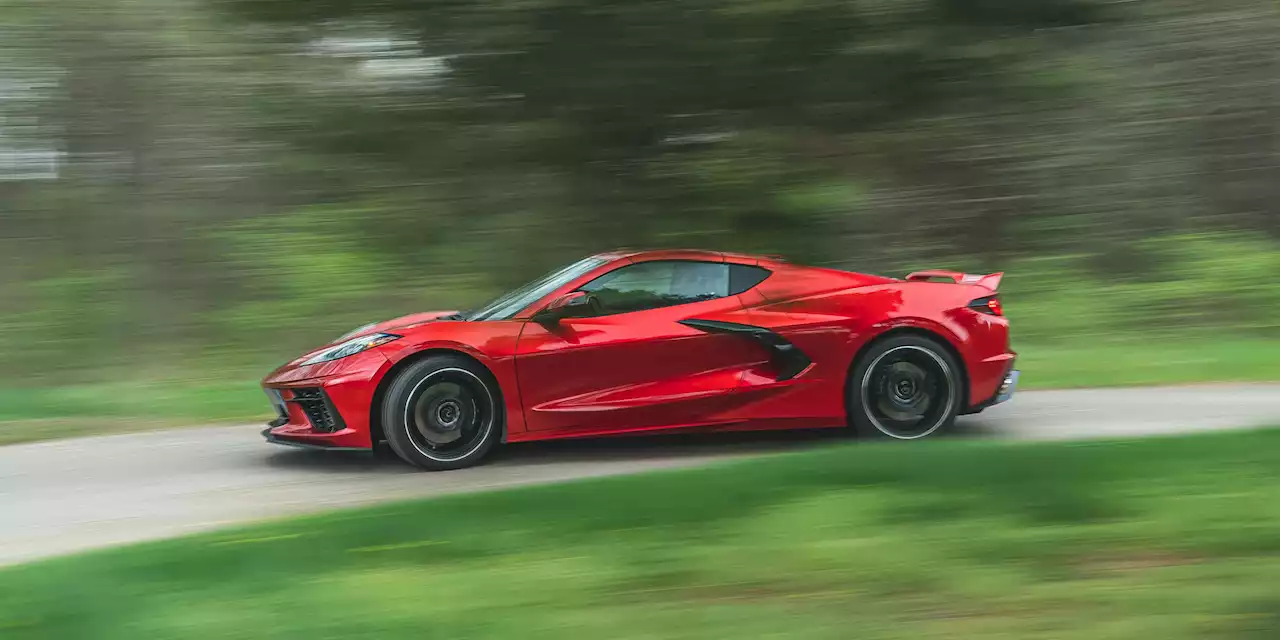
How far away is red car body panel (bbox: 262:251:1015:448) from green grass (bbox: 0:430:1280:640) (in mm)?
1446

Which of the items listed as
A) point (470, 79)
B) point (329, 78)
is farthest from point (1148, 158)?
point (329, 78)

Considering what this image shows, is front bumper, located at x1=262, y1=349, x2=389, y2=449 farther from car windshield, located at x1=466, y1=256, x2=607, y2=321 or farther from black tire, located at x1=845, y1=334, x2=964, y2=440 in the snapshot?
black tire, located at x1=845, y1=334, x2=964, y2=440

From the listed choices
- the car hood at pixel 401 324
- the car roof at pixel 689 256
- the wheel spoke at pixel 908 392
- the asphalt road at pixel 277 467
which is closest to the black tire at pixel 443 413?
the asphalt road at pixel 277 467

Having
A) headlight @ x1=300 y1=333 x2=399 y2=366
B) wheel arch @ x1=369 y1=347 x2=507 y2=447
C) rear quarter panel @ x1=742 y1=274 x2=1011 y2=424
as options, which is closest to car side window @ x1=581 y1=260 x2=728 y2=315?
rear quarter panel @ x1=742 y1=274 x2=1011 y2=424

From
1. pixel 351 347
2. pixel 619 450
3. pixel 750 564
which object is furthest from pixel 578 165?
pixel 750 564

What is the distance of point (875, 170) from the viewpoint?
39.5ft

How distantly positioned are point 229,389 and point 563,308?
4.86m

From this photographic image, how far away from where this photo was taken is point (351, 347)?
262 inches

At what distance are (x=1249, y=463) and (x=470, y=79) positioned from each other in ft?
25.5

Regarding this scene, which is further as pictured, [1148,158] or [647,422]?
[1148,158]

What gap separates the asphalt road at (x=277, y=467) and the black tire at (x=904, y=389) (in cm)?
35

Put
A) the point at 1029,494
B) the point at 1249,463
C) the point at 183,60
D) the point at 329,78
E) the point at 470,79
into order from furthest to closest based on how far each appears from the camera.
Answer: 1. the point at 183,60
2. the point at 329,78
3. the point at 470,79
4. the point at 1249,463
5. the point at 1029,494

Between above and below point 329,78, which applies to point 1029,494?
below

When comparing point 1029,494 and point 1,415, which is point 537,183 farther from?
point 1029,494
